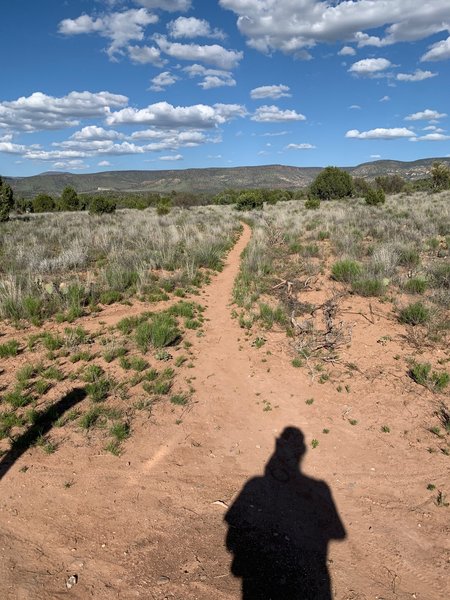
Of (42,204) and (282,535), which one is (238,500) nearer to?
(282,535)

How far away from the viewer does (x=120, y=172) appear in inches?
6196

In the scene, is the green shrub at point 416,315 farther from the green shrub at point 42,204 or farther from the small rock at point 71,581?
the green shrub at point 42,204

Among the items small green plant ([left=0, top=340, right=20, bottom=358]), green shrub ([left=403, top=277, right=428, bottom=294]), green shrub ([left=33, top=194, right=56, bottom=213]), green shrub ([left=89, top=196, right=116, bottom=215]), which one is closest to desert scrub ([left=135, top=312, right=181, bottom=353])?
small green plant ([left=0, top=340, right=20, bottom=358])

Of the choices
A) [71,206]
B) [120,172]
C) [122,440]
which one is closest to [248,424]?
[122,440]

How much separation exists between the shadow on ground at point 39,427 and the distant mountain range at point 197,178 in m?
116

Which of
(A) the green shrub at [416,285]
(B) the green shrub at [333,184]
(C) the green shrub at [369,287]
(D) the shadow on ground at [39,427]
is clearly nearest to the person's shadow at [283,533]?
(D) the shadow on ground at [39,427]

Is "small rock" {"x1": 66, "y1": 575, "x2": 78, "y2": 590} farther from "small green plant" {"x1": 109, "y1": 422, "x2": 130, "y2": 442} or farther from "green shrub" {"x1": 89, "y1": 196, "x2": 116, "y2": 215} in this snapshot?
"green shrub" {"x1": 89, "y1": 196, "x2": 116, "y2": 215}

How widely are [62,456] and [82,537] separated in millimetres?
1055

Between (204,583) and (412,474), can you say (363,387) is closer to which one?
(412,474)

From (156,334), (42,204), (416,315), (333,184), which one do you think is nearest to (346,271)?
(416,315)

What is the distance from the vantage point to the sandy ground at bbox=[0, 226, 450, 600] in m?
2.95

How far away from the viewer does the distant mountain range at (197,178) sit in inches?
4731

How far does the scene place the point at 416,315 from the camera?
723 centimetres

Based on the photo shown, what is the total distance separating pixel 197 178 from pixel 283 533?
489ft
